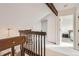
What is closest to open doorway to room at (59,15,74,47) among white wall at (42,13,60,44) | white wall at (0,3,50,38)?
white wall at (42,13,60,44)

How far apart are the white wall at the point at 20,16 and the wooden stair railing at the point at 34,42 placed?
11cm

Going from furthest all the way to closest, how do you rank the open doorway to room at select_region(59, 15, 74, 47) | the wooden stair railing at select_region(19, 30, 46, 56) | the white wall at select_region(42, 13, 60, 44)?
the white wall at select_region(42, 13, 60, 44) < the open doorway to room at select_region(59, 15, 74, 47) < the wooden stair railing at select_region(19, 30, 46, 56)

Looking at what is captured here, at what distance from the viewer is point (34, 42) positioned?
3.13m

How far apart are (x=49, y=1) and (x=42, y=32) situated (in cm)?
72

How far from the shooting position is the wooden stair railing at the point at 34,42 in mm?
2645

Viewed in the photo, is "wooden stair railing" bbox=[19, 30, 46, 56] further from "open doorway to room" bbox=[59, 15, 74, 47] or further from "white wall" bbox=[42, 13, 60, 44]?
"open doorway to room" bbox=[59, 15, 74, 47]

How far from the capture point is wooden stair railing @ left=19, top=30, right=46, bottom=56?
264 centimetres

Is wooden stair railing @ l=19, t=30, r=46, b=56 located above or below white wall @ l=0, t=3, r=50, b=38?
below

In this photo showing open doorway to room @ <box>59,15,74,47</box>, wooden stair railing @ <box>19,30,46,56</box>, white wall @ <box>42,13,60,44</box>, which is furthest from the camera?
white wall @ <box>42,13,60,44</box>

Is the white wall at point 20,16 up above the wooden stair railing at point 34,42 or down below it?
above

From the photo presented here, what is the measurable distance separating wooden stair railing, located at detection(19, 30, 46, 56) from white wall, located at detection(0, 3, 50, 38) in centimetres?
11

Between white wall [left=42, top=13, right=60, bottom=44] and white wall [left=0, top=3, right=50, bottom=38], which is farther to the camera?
white wall [left=42, top=13, right=60, bottom=44]

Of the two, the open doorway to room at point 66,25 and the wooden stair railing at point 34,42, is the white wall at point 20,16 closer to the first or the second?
the wooden stair railing at point 34,42

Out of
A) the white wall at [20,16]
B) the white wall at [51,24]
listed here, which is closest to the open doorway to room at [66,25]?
the white wall at [51,24]
